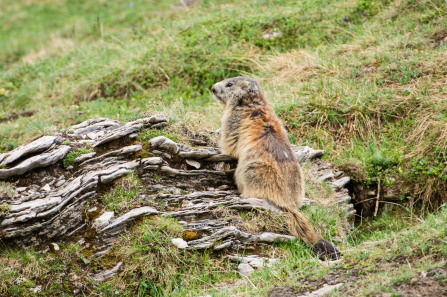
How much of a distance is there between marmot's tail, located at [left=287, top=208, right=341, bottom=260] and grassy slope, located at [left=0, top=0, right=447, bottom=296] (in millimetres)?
171

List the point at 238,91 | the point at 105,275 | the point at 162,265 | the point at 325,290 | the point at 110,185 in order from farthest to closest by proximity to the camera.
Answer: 1. the point at 238,91
2. the point at 110,185
3. the point at 162,265
4. the point at 105,275
5. the point at 325,290

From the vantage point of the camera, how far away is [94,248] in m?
5.59

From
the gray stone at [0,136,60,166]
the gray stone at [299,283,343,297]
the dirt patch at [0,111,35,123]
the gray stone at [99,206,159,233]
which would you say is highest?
the gray stone at [0,136,60,166]

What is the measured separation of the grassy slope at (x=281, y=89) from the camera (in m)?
5.43

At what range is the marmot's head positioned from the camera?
727 cm

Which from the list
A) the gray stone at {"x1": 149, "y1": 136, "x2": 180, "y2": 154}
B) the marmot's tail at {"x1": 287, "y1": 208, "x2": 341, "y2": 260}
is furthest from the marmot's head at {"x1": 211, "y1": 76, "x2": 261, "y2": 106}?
the marmot's tail at {"x1": 287, "y1": 208, "x2": 341, "y2": 260}

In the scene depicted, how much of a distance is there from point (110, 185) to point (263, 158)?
221 cm

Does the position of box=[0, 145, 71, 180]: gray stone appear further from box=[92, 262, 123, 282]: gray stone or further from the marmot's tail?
the marmot's tail

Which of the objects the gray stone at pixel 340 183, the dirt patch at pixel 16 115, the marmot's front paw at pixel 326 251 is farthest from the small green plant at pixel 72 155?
the dirt patch at pixel 16 115

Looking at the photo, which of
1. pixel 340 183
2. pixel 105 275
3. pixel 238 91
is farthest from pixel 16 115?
pixel 340 183

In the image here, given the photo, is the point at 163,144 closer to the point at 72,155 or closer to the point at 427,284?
the point at 72,155

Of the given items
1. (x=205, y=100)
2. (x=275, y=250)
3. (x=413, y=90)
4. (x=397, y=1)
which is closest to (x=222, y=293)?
(x=275, y=250)

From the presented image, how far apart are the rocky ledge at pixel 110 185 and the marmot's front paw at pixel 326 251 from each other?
0.45 meters

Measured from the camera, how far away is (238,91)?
732 cm
